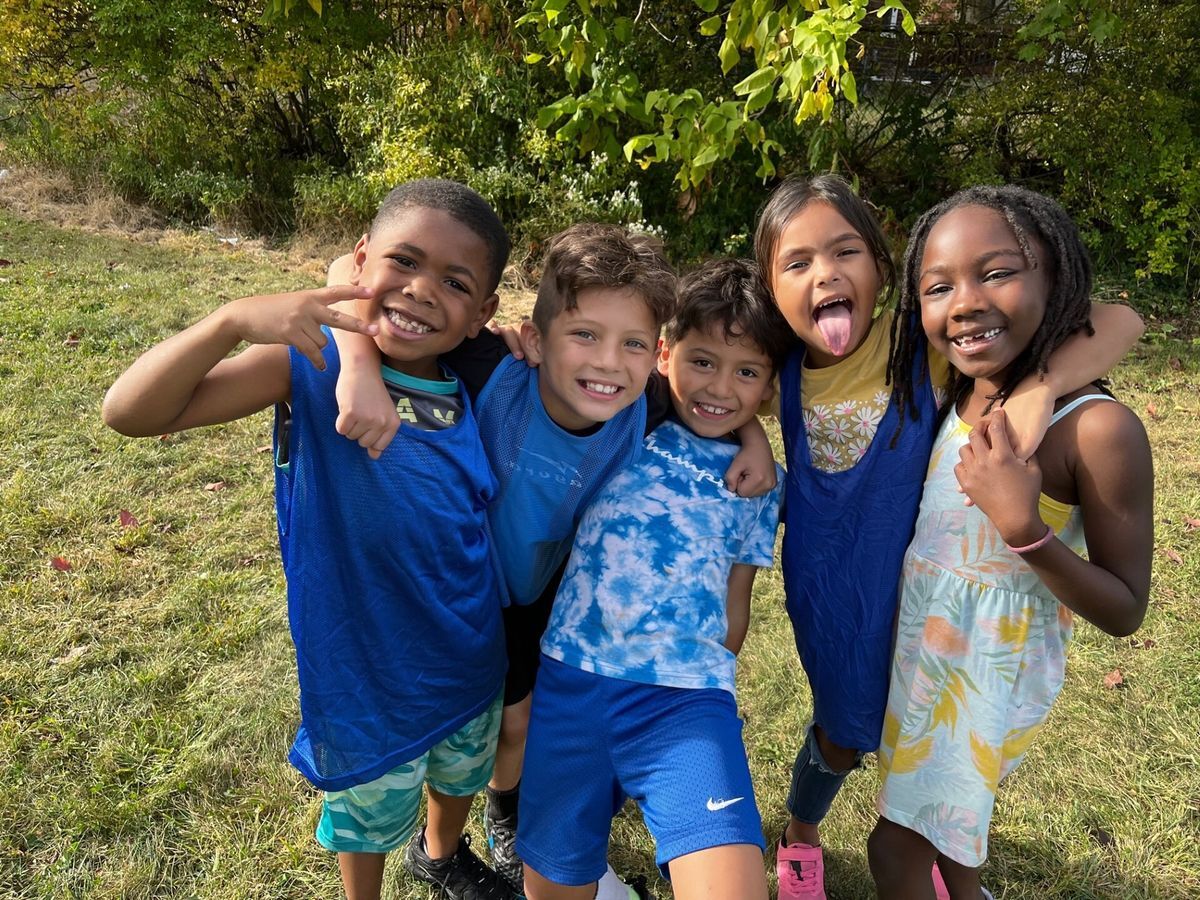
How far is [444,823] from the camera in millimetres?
2174

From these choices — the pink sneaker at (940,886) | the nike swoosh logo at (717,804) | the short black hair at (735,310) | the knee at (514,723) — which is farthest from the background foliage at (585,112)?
the nike swoosh logo at (717,804)

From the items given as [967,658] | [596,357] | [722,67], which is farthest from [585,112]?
[967,658]

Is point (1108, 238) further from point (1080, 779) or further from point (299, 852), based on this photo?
point (299, 852)

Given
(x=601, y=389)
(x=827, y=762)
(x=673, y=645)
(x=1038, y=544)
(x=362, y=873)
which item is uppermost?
(x=601, y=389)

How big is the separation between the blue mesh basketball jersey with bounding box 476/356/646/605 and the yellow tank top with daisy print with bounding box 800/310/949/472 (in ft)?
1.40

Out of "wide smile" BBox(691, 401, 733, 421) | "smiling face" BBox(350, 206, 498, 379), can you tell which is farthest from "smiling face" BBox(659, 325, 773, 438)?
"smiling face" BBox(350, 206, 498, 379)

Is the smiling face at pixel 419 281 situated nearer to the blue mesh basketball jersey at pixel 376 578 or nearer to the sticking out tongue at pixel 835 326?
the blue mesh basketball jersey at pixel 376 578

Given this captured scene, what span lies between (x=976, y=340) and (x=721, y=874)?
1.16 metres

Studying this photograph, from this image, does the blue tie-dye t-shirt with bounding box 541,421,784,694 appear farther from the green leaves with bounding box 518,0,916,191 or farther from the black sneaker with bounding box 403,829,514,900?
the green leaves with bounding box 518,0,916,191

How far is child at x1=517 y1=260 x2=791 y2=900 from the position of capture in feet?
5.29

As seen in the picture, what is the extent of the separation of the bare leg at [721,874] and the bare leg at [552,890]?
0.32 meters

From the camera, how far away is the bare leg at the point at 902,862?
187 cm

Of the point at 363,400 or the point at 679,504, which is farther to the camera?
the point at 679,504

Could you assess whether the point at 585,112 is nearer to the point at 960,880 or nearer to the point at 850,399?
the point at 850,399
